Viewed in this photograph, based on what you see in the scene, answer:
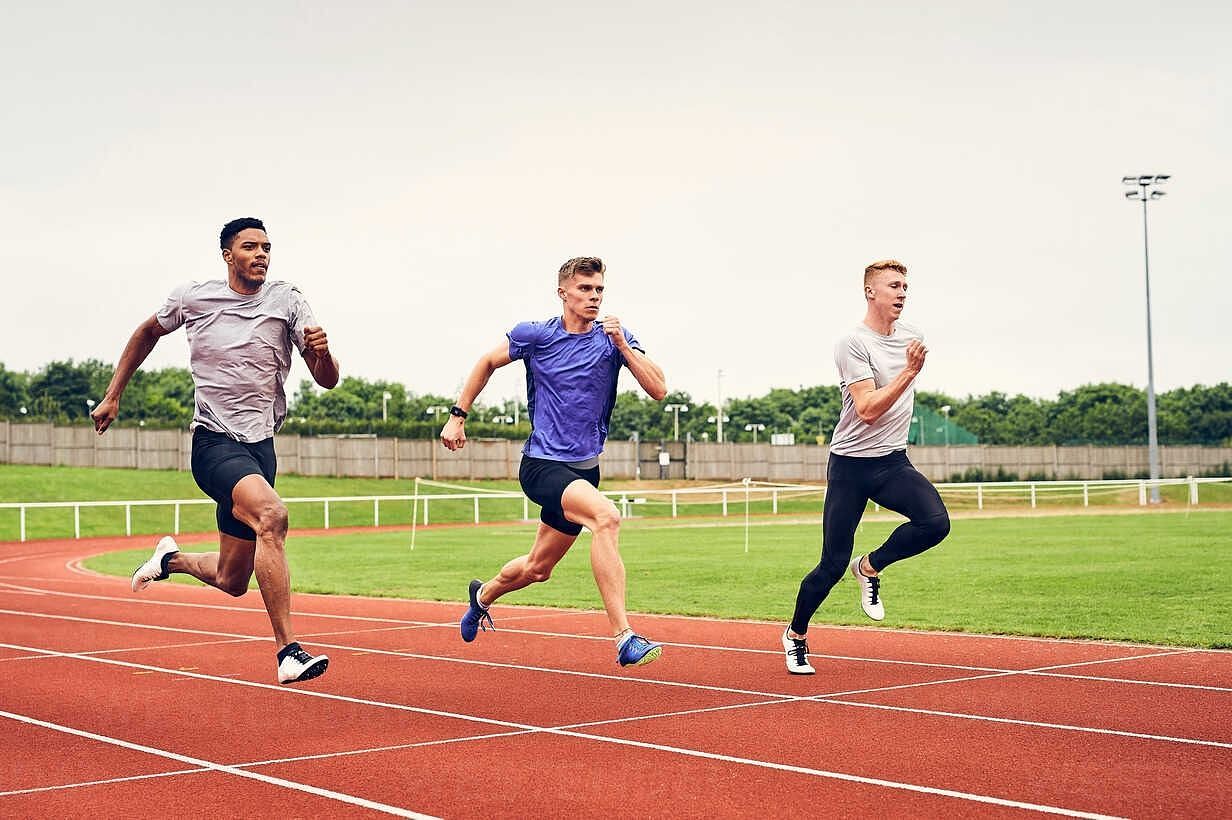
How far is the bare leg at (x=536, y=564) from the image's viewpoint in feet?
28.3

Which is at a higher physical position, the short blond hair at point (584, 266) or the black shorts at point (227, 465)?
the short blond hair at point (584, 266)

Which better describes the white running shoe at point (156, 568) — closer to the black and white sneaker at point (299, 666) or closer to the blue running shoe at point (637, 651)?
the black and white sneaker at point (299, 666)

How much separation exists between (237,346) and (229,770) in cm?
280

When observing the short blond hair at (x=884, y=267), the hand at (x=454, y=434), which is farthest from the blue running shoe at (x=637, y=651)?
the short blond hair at (x=884, y=267)

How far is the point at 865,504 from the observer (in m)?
8.55

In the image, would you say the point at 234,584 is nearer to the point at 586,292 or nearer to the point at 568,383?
the point at 568,383

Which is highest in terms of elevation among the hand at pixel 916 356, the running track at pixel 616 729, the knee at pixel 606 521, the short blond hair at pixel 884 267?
the short blond hair at pixel 884 267

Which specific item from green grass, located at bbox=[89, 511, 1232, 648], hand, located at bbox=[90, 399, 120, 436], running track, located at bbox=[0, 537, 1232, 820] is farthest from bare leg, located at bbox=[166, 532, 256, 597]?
green grass, located at bbox=[89, 511, 1232, 648]

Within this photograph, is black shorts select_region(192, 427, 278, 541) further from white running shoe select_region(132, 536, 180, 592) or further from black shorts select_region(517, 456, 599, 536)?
black shorts select_region(517, 456, 599, 536)

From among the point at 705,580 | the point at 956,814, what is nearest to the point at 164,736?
the point at 956,814

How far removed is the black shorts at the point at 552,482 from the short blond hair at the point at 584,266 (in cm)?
112

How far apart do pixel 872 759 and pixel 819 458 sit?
237 ft

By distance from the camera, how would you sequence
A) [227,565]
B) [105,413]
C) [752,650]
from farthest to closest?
[752,650] → [227,565] → [105,413]

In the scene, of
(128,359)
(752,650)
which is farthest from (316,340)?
(752,650)
